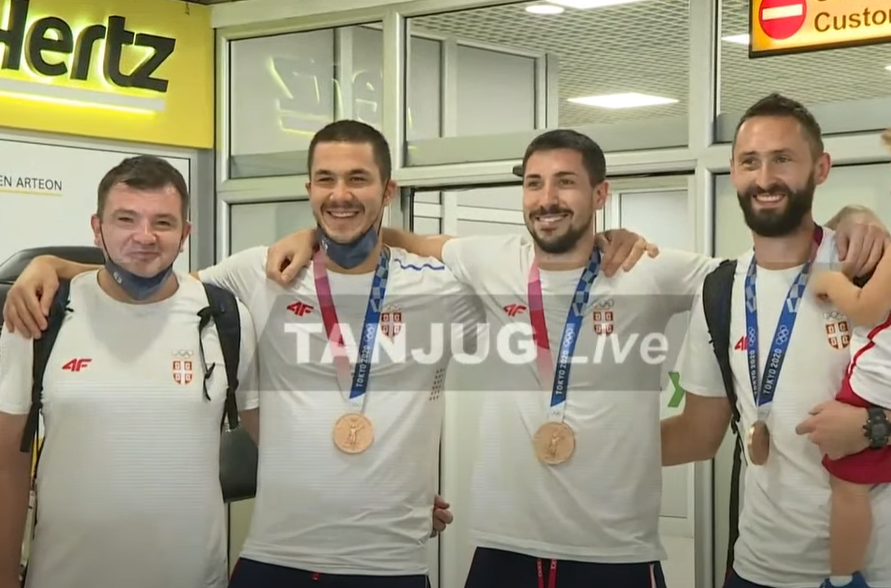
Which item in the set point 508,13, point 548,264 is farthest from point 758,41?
point 548,264

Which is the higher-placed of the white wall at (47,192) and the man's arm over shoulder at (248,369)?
the white wall at (47,192)

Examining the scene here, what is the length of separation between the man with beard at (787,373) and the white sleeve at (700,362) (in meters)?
0.13

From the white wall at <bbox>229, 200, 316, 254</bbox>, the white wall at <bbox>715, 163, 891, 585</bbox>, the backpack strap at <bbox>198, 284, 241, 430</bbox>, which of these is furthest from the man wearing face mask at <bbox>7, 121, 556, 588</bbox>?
the white wall at <bbox>229, 200, 316, 254</bbox>

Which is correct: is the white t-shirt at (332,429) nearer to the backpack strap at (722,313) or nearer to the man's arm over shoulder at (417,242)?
the man's arm over shoulder at (417,242)

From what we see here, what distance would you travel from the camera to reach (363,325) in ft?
11.7

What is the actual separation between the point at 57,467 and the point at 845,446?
2033mm

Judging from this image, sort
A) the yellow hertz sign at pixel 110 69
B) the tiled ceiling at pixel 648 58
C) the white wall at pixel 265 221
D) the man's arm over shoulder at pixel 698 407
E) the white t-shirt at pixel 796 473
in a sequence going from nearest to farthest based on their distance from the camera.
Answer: the white t-shirt at pixel 796 473 < the man's arm over shoulder at pixel 698 407 < the tiled ceiling at pixel 648 58 < the yellow hertz sign at pixel 110 69 < the white wall at pixel 265 221

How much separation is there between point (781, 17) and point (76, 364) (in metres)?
2.94

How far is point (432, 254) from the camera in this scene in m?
3.82

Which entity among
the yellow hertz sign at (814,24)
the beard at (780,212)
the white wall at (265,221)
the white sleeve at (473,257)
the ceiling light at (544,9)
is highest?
the ceiling light at (544,9)

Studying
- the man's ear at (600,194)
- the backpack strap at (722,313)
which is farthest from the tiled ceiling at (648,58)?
the backpack strap at (722,313)

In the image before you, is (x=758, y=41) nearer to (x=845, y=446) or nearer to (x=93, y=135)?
(x=845, y=446)

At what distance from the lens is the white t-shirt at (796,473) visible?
3.17 metres

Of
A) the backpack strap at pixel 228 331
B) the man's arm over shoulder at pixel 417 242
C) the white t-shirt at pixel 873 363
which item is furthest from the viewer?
the man's arm over shoulder at pixel 417 242
